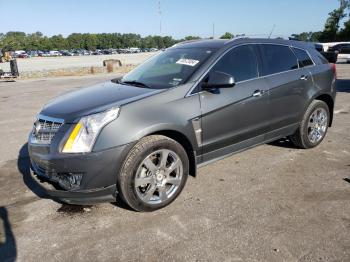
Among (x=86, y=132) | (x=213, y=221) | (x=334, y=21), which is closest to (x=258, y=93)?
(x=213, y=221)

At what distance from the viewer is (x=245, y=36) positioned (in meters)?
4.96

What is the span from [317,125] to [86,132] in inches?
151

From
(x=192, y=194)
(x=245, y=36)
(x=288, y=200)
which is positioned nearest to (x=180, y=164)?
(x=192, y=194)

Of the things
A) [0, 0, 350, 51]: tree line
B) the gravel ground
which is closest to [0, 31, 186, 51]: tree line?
[0, 0, 350, 51]: tree line

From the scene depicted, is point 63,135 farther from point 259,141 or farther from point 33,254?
point 259,141

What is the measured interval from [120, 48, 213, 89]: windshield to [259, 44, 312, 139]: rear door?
96 cm

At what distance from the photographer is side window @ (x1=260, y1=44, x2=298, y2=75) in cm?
490

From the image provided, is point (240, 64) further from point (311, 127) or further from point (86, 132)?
point (86, 132)

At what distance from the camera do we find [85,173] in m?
3.44

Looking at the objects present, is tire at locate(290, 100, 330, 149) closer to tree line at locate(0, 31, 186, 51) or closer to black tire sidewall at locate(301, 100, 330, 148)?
black tire sidewall at locate(301, 100, 330, 148)

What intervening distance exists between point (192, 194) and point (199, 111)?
0.97m

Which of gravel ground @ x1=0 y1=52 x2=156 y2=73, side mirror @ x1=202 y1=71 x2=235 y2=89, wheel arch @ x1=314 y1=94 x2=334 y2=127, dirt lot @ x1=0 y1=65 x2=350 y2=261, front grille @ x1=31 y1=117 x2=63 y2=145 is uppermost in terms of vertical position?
side mirror @ x1=202 y1=71 x2=235 y2=89

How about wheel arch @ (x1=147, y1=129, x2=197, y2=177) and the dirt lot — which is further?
wheel arch @ (x1=147, y1=129, x2=197, y2=177)

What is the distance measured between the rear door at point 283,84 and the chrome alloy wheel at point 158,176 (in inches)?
64.3
